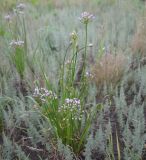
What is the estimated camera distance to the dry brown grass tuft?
313cm

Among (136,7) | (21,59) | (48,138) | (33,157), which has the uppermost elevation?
(136,7)

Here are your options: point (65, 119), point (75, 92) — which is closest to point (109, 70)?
point (75, 92)

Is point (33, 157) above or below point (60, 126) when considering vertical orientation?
below

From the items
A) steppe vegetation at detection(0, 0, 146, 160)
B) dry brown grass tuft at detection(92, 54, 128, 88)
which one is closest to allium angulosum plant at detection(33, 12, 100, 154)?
steppe vegetation at detection(0, 0, 146, 160)

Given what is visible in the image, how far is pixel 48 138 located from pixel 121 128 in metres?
0.62

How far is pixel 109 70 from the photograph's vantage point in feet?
10.3

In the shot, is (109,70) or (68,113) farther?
(109,70)

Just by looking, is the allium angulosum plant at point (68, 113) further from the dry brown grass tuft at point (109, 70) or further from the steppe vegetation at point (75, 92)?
the dry brown grass tuft at point (109, 70)

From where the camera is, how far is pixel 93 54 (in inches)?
152

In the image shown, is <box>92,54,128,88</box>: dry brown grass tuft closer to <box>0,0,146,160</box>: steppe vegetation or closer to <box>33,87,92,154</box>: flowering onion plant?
<box>0,0,146,160</box>: steppe vegetation

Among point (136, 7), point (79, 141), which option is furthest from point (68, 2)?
point (79, 141)

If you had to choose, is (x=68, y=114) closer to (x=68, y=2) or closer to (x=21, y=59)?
(x=21, y=59)

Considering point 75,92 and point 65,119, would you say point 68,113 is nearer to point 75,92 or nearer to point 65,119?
point 65,119

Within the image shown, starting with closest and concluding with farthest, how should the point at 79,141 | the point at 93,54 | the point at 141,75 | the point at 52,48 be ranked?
the point at 79,141 < the point at 141,75 < the point at 93,54 < the point at 52,48
